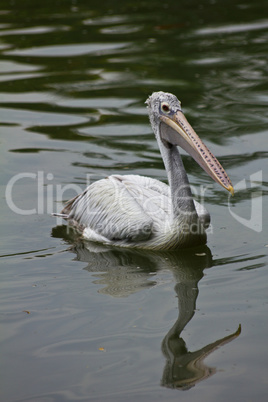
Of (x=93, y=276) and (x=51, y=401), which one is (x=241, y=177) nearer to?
(x=93, y=276)

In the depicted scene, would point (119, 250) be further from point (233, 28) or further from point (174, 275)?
point (233, 28)

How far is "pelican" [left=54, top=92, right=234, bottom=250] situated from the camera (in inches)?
200

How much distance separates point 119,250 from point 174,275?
653 millimetres

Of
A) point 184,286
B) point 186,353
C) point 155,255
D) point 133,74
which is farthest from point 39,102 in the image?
point 186,353

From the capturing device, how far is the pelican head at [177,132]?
4.95m

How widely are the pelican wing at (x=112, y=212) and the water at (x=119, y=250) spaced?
0.47ft

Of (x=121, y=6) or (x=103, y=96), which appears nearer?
(x=103, y=96)

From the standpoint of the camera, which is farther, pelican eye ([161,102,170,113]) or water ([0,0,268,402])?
pelican eye ([161,102,170,113])

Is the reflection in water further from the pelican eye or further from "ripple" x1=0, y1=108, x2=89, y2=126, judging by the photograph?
"ripple" x1=0, y1=108, x2=89, y2=126

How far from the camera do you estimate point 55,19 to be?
12.7 metres

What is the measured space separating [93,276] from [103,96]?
14.5 feet

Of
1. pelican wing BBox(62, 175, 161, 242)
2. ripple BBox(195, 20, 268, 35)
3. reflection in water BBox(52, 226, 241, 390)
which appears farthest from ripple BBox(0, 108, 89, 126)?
ripple BBox(195, 20, 268, 35)

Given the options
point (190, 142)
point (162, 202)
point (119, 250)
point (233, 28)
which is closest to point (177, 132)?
point (190, 142)

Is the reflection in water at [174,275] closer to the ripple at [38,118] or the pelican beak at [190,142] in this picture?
the pelican beak at [190,142]
